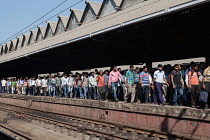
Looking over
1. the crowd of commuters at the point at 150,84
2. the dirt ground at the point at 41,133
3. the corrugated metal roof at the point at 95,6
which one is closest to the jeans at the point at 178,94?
the crowd of commuters at the point at 150,84

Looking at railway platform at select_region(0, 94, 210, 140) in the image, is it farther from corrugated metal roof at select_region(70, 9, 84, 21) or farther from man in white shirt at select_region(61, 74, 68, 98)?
corrugated metal roof at select_region(70, 9, 84, 21)

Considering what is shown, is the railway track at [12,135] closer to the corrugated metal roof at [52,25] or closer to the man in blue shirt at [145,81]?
the man in blue shirt at [145,81]

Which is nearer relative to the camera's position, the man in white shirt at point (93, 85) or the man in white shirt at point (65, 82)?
the man in white shirt at point (93, 85)

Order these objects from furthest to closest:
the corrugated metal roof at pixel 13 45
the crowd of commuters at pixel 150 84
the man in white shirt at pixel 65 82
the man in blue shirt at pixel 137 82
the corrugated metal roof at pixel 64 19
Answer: the corrugated metal roof at pixel 13 45
the corrugated metal roof at pixel 64 19
the man in white shirt at pixel 65 82
the man in blue shirt at pixel 137 82
the crowd of commuters at pixel 150 84

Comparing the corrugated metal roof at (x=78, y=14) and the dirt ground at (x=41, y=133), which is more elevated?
the corrugated metal roof at (x=78, y=14)

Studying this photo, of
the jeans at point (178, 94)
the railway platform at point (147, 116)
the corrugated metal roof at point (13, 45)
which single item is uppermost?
the corrugated metal roof at point (13, 45)

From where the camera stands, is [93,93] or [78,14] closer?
[93,93]

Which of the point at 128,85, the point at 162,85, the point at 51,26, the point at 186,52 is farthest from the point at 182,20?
the point at 51,26

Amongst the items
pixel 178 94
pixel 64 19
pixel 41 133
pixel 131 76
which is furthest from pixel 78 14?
pixel 178 94

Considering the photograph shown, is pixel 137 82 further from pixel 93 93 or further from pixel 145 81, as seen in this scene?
pixel 93 93

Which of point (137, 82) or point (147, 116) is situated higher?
point (137, 82)

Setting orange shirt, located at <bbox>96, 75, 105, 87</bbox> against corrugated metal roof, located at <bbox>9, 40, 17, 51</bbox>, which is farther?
corrugated metal roof, located at <bbox>9, 40, 17, 51</bbox>

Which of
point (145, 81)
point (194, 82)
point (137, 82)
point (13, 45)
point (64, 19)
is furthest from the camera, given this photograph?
point (13, 45)

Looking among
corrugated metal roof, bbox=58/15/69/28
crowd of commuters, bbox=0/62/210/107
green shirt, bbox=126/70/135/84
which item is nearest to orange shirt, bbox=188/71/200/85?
crowd of commuters, bbox=0/62/210/107
